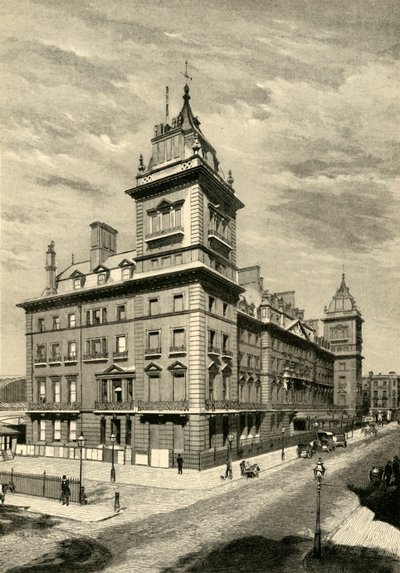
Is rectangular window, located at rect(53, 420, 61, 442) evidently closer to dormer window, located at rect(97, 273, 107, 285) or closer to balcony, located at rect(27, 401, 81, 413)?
balcony, located at rect(27, 401, 81, 413)

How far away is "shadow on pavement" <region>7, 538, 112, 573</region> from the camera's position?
1543 cm

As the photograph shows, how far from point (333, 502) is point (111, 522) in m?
10.5

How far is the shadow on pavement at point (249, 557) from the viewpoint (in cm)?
1521

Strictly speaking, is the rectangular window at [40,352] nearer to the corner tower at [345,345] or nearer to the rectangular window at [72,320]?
the rectangular window at [72,320]

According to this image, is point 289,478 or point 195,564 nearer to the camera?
point 195,564

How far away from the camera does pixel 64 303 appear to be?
47000 mm

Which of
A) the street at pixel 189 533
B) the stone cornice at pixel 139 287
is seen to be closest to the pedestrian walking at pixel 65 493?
the street at pixel 189 533

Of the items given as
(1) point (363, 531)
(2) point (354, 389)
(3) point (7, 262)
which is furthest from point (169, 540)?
(2) point (354, 389)

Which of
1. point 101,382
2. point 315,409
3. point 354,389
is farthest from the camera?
point 354,389

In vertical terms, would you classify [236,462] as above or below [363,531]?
below

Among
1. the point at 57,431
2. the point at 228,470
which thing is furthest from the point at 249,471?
the point at 57,431

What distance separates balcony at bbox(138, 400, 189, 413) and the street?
784 cm

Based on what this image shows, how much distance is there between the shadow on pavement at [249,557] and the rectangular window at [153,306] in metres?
22.9

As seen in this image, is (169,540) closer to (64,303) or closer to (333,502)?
(333,502)
